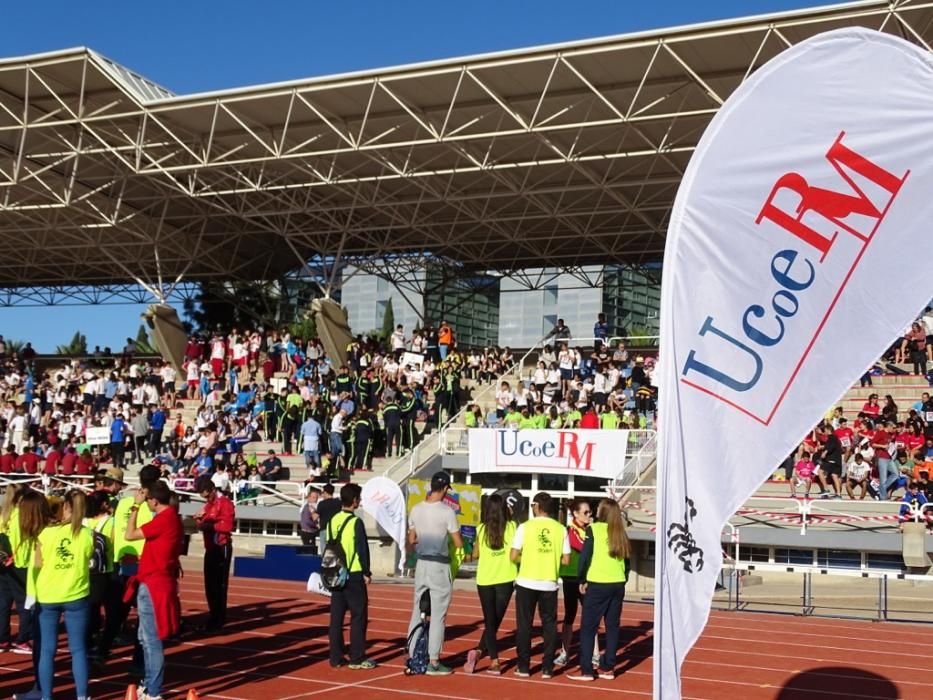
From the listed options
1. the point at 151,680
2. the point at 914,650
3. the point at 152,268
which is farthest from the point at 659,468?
the point at 152,268

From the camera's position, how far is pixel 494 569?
9.94 metres

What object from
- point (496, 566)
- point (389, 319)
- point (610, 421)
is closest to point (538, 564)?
point (496, 566)

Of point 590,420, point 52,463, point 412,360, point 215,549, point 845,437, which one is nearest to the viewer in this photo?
point 215,549

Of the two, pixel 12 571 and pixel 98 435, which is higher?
pixel 98 435

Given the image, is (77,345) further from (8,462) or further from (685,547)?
(685,547)

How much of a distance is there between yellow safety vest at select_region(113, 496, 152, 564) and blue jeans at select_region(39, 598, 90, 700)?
1867 mm

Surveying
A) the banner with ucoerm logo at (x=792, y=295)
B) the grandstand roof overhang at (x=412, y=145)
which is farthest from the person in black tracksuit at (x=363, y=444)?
the banner with ucoerm logo at (x=792, y=295)

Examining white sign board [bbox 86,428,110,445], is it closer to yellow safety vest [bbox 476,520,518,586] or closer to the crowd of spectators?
the crowd of spectators

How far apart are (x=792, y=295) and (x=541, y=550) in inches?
226

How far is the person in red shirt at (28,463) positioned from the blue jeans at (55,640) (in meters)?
19.8

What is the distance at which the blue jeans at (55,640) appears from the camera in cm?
784

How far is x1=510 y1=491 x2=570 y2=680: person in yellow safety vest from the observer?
968 centimetres

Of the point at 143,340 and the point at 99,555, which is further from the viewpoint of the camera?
the point at 143,340

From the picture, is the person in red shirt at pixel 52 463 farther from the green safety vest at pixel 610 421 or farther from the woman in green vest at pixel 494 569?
the woman in green vest at pixel 494 569
